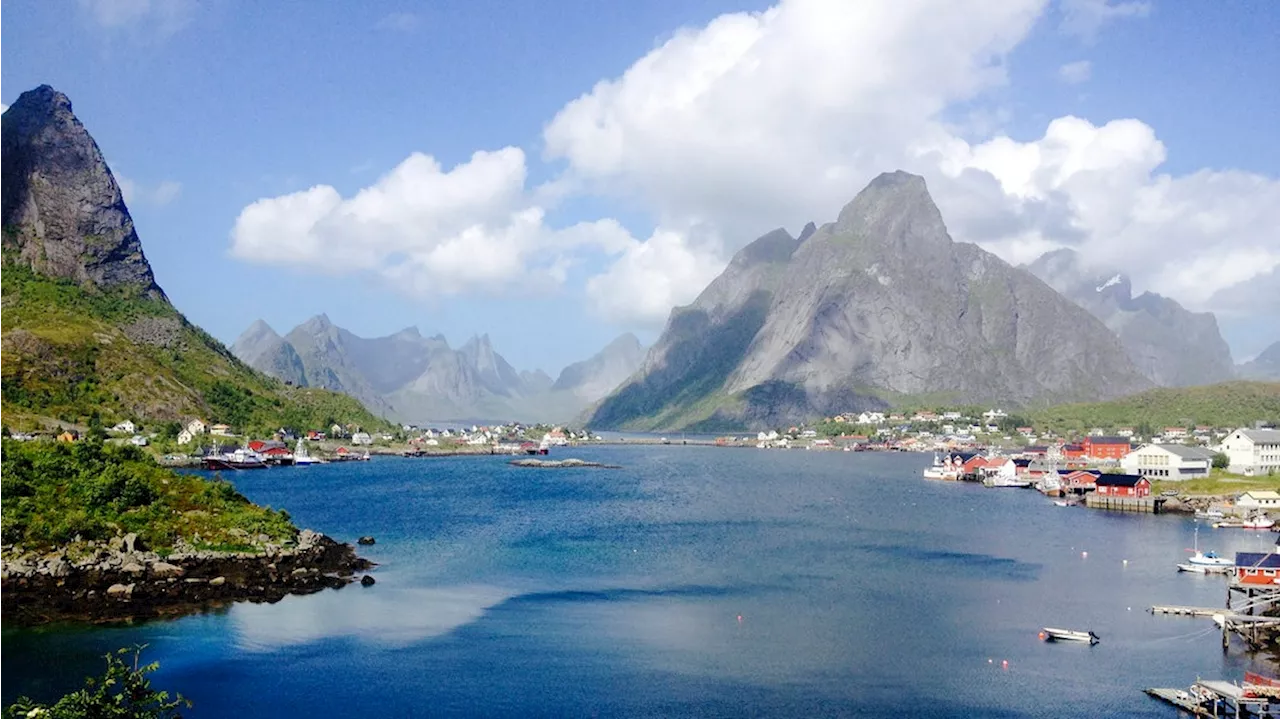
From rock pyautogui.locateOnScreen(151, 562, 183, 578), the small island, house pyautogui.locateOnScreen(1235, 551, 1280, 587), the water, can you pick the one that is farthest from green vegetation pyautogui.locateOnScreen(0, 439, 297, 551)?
house pyautogui.locateOnScreen(1235, 551, 1280, 587)

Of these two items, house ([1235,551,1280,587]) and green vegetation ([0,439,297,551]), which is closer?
house ([1235,551,1280,587])

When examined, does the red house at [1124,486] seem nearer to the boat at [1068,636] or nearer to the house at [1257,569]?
the house at [1257,569]

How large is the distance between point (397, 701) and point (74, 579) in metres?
24.0

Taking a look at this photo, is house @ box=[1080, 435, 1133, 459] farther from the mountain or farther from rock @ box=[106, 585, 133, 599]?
the mountain

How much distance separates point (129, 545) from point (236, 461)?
279ft

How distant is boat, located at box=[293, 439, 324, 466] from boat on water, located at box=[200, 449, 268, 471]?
8.29m

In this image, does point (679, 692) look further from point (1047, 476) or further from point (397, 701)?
point (1047, 476)

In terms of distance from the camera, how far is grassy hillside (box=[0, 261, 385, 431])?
125m

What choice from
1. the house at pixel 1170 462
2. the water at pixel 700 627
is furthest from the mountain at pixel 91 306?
the house at pixel 1170 462

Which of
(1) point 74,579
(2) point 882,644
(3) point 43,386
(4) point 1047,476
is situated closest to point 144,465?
(1) point 74,579

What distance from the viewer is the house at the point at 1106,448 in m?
134

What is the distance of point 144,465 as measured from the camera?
68312 millimetres

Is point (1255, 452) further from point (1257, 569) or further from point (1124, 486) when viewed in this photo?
point (1257, 569)

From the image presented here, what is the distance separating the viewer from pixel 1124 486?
10056cm
